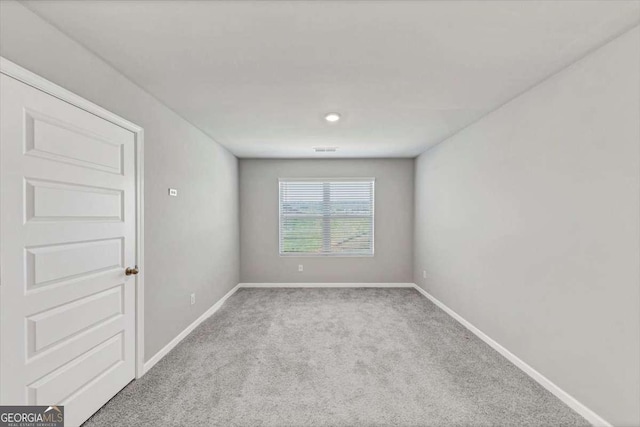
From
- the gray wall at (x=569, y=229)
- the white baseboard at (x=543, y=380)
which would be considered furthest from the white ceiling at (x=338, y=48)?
the white baseboard at (x=543, y=380)

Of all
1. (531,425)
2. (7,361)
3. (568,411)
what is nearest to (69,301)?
(7,361)

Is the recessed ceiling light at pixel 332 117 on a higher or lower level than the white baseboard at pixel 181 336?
higher

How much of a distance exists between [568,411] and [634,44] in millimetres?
2284

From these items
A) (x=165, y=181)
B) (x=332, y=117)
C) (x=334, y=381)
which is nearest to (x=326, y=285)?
(x=334, y=381)

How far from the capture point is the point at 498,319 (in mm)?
2734

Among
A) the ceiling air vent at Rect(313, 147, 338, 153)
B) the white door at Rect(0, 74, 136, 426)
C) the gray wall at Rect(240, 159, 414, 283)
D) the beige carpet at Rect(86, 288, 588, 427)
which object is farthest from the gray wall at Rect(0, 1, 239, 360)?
the ceiling air vent at Rect(313, 147, 338, 153)

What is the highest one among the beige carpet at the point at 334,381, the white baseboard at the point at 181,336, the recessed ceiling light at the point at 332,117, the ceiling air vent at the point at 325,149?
the recessed ceiling light at the point at 332,117

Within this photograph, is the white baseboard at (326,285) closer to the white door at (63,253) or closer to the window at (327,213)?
the window at (327,213)

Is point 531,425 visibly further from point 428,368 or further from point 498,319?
point 498,319

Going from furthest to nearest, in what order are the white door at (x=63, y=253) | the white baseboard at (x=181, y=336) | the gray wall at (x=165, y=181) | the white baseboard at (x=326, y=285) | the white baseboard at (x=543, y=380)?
1. the white baseboard at (x=326, y=285)
2. the white baseboard at (x=181, y=336)
3. the white baseboard at (x=543, y=380)
4. the gray wall at (x=165, y=181)
5. the white door at (x=63, y=253)

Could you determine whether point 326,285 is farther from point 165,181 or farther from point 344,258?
point 165,181
